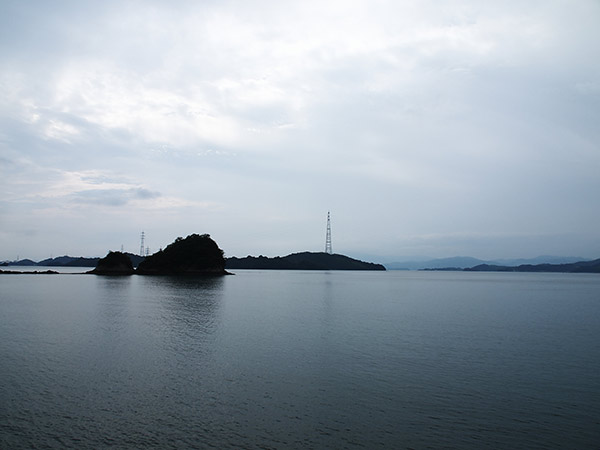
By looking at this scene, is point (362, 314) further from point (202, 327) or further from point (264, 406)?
point (264, 406)

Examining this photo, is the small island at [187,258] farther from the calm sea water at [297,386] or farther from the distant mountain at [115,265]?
the calm sea water at [297,386]

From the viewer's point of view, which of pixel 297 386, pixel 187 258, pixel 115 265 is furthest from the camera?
pixel 187 258

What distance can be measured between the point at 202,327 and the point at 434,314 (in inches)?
1086

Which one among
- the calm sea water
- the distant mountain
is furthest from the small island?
the calm sea water

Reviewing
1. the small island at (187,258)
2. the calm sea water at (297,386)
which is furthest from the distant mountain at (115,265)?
the calm sea water at (297,386)

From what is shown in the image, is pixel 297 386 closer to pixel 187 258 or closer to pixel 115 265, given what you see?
pixel 187 258

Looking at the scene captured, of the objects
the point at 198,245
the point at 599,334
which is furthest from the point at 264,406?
the point at 198,245

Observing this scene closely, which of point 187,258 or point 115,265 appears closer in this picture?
point 115,265

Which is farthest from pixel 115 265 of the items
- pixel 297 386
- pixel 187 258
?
pixel 297 386

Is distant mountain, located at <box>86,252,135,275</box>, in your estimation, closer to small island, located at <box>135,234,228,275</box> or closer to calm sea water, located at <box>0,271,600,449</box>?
small island, located at <box>135,234,228,275</box>

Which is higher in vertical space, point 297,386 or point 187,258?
point 187,258

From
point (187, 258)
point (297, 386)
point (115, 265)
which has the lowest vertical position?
point (297, 386)

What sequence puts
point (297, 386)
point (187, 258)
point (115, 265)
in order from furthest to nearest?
point (187, 258), point (115, 265), point (297, 386)

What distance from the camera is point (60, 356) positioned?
25125mm
